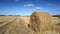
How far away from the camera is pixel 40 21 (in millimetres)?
1661

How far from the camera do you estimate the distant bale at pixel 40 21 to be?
5.43ft

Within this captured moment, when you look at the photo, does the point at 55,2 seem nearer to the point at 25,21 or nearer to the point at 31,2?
the point at 31,2

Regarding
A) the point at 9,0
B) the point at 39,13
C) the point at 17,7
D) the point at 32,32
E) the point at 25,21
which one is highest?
the point at 9,0

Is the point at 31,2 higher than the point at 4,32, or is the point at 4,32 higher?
the point at 31,2

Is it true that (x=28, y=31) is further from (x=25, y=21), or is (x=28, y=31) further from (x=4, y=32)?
(x=4, y=32)

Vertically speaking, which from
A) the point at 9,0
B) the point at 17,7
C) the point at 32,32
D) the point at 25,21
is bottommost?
the point at 32,32

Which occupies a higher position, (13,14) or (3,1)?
(3,1)

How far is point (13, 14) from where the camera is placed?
1720 millimetres

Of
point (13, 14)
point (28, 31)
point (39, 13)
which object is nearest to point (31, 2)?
point (39, 13)

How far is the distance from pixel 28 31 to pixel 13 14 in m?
0.35

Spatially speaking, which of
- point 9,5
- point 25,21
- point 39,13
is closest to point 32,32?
point 25,21

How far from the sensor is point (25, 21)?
1727mm

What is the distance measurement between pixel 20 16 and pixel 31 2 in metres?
0.28

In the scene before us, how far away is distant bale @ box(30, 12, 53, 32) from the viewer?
165 centimetres
